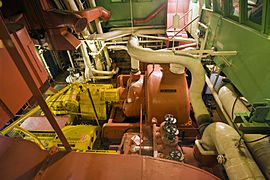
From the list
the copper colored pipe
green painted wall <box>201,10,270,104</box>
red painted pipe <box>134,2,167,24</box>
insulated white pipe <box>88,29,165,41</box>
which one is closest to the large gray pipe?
green painted wall <box>201,10,270,104</box>

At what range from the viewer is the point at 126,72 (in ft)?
22.8

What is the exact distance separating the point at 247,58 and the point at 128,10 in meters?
4.47

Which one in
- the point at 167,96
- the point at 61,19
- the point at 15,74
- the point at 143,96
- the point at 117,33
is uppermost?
the point at 61,19

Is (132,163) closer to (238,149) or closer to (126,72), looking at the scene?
(238,149)

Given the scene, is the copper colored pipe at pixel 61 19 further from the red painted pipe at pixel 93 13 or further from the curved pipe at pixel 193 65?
the curved pipe at pixel 193 65

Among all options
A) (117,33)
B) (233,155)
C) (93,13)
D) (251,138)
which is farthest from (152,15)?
(233,155)

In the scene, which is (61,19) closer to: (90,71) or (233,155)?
(90,71)

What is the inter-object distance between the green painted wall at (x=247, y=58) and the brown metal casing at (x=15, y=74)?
7.18 feet

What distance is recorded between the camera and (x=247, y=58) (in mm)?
2074

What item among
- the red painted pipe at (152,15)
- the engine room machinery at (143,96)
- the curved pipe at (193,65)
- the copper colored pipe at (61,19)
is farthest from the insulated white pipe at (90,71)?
the curved pipe at (193,65)

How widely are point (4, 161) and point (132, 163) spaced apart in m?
0.62

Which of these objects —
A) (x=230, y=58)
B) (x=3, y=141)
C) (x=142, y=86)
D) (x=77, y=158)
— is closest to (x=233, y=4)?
(x=230, y=58)

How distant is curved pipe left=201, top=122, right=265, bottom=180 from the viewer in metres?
1.54

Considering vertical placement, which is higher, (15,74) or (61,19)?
(61,19)
